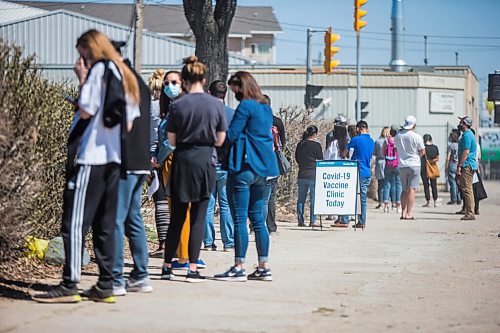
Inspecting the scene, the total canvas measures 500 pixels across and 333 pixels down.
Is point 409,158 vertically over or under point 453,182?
over

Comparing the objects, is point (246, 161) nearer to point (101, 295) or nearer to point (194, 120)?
point (194, 120)

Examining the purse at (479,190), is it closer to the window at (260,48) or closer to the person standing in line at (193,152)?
the person standing in line at (193,152)

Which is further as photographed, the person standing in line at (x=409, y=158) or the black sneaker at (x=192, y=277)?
the person standing in line at (x=409, y=158)

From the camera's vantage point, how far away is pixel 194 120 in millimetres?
10016

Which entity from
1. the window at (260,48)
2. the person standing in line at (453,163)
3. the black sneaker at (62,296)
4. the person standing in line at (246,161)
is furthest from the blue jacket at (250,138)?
the window at (260,48)

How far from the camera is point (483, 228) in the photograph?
19547 mm

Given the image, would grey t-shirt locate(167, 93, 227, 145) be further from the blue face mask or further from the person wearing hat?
the person wearing hat

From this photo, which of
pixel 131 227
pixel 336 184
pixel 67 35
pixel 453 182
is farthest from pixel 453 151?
pixel 67 35

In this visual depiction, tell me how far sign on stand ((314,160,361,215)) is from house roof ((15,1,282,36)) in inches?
2801

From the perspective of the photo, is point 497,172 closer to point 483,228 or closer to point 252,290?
point 483,228

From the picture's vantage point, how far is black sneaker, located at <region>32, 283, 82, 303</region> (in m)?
8.64

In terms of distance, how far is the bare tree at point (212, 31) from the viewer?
64.5 feet

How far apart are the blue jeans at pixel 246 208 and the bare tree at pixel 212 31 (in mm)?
9205

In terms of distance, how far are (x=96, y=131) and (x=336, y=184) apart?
10328mm
